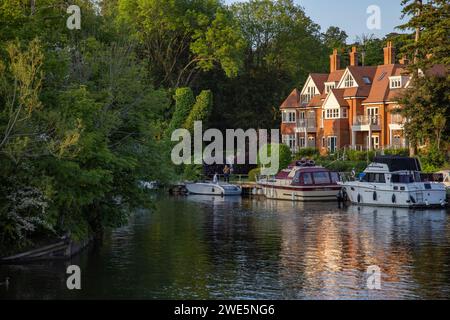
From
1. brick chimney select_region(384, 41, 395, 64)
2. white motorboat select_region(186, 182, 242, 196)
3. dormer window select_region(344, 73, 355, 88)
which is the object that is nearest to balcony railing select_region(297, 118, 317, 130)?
dormer window select_region(344, 73, 355, 88)

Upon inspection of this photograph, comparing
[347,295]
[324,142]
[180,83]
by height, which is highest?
[180,83]

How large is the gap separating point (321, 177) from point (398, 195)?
9.29 metres

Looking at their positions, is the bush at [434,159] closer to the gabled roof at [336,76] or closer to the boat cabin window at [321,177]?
the boat cabin window at [321,177]

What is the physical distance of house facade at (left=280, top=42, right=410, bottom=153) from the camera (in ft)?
308

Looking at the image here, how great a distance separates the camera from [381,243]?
1571 inches

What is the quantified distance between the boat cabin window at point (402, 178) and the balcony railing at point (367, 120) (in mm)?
33333

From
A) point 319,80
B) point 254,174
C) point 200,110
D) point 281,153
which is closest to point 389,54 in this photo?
point 319,80

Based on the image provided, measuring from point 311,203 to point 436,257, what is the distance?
3064 cm

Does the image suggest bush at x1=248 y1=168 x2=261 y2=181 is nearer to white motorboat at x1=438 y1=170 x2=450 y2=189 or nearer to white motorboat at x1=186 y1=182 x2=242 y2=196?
white motorboat at x1=186 y1=182 x2=242 y2=196

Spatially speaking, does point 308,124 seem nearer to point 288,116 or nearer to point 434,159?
point 288,116

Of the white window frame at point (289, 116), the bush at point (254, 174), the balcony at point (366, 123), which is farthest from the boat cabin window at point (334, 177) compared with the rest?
the white window frame at point (289, 116)

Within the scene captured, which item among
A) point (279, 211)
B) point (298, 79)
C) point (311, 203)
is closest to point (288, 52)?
point (298, 79)

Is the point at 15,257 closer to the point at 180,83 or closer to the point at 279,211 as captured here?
the point at 279,211

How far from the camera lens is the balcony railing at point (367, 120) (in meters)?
94.3
